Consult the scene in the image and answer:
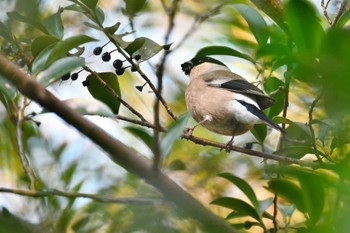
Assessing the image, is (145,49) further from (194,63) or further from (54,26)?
(194,63)

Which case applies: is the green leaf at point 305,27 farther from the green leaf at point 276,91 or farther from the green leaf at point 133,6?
the green leaf at point 276,91

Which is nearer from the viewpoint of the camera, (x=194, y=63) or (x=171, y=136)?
(x=171, y=136)

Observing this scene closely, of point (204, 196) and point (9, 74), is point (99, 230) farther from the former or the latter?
point (204, 196)

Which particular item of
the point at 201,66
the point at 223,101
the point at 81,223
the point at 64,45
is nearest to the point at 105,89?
the point at 64,45

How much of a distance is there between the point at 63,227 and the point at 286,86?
2.67 ft

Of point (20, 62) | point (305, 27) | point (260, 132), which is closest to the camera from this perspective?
point (305, 27)

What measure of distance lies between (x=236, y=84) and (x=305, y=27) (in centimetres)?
200

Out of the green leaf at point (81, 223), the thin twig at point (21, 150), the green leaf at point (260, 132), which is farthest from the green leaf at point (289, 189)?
the green leaf at point (260, 132)

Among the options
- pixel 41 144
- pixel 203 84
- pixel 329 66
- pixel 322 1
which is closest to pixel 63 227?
pixel 41 144

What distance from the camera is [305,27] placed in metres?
0.60

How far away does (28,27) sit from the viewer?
165cm

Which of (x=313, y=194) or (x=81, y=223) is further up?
(x=313, y=194)

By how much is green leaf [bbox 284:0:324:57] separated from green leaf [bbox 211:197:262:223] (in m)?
0.75

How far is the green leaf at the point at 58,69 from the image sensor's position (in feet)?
3.45
